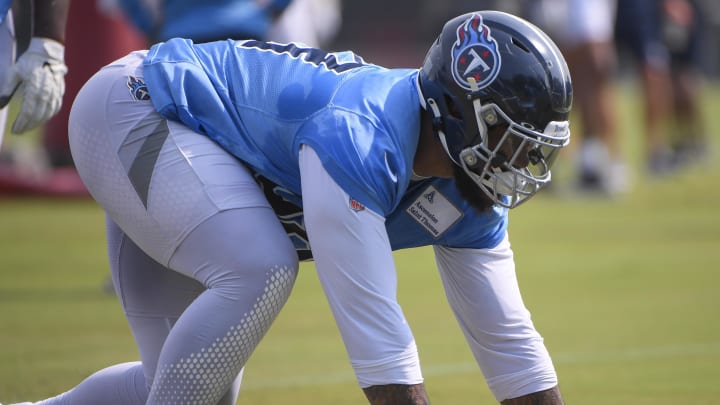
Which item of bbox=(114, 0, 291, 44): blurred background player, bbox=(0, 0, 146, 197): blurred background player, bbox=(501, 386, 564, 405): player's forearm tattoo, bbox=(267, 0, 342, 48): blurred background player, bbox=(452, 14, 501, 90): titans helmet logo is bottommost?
bbox=(0, 0, 146, 197): blurred background player

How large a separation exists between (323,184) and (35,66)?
5.63ft

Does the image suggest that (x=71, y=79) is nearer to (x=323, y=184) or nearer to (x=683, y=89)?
(x=683, y=89)

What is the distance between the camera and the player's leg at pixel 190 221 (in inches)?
136

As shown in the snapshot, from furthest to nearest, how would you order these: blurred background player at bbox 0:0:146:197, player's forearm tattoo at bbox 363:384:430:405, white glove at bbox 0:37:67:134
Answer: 1. blurred background player at bbox 0:0:146:197
2. white glove at bbox 0:37:67:134
3. player's forearm tattoo at bbox 363:384:430:405

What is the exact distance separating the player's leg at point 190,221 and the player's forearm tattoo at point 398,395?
1.33 feet

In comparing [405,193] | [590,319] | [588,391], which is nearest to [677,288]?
[590,319]

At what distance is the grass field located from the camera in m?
5.66

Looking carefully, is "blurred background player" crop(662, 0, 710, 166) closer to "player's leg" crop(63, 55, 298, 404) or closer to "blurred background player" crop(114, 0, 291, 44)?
"blurred background player" crop(114, 0, 291, 44)

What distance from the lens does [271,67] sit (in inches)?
149

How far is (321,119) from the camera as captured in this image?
11.5 ft

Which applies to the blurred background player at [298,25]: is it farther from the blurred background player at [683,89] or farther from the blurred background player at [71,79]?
the blurred background player at [683,89]

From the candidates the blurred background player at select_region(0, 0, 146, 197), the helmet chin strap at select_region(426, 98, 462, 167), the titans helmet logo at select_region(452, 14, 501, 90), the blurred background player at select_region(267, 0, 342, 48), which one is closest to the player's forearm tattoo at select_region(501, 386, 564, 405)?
the helmet chin strap at select_region(426, 98, 462, 167)

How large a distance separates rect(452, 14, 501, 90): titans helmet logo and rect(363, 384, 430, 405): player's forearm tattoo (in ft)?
2.97

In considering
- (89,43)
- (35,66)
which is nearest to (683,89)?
(89,43)
